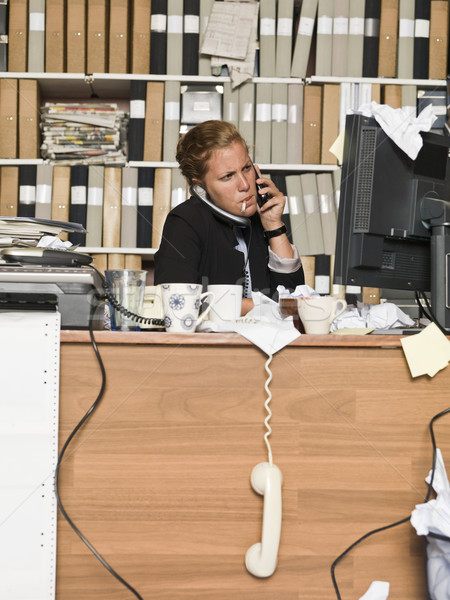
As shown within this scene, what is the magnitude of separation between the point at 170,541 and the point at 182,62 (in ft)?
7.58

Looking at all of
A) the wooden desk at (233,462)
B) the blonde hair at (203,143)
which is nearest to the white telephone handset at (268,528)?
the wooden desk at (233,462)

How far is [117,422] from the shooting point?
38.2 inches

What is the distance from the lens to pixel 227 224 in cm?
201

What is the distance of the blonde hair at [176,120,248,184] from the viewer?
1987mm

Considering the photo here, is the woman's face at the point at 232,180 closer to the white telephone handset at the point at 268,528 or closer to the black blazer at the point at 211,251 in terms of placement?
the black blazer at the point at 211,251

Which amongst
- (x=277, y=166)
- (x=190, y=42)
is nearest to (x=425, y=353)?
(x=277, y=166)

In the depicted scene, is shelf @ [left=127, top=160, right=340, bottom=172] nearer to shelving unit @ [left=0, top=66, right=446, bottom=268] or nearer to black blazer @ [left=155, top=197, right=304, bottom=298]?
shelving unit @ [left=0, top=66, right=446, bottom=268]

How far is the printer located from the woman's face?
1.03 m

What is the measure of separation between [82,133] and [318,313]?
6.97ft

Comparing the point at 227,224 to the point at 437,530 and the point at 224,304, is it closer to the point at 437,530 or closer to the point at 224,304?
the point at 224,304

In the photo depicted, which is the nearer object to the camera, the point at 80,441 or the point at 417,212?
the point at 80,441

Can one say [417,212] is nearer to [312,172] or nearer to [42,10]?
[312,172]

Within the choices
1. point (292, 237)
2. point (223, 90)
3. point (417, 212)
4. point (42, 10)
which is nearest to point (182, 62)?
point (223, 90)

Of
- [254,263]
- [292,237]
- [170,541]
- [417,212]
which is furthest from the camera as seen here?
[292,237]
